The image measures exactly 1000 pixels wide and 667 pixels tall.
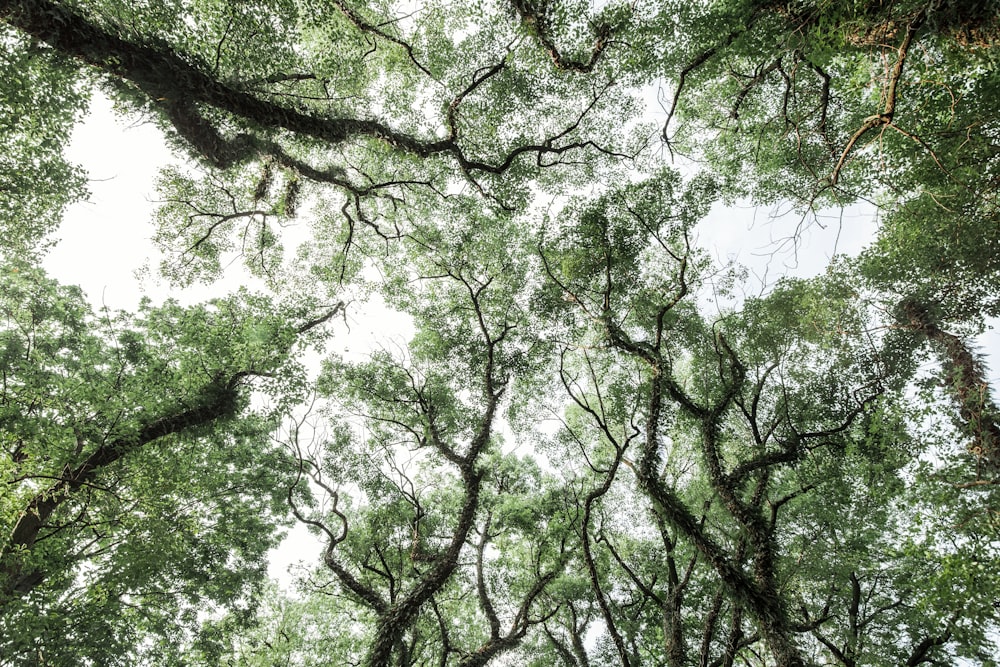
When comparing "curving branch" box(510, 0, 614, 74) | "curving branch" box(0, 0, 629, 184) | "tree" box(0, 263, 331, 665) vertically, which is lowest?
"tree" box(0, 263, 331, 665)

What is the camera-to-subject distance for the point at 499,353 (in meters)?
11.9

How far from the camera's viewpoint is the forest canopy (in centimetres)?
676

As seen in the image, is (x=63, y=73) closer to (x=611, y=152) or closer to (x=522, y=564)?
(x=611, y=152)

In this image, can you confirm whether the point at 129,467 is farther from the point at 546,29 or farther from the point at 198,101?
the point at 546,29

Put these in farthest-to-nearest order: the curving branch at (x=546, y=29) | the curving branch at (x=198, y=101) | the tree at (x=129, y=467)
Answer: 1. the curving branch at (x=546, y=29)
2. the tree at (x=129, y=467)
3. the curving branch at (x=198, y=101)

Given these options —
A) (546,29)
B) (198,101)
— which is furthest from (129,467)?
(546,29)

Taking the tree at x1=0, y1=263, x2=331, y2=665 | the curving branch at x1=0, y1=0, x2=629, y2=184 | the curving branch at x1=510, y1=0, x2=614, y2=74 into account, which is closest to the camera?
the curving branch at x1=0, y1=0, x2=629, y2=184

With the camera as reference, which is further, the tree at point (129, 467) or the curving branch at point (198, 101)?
the tree at point (129, 467)

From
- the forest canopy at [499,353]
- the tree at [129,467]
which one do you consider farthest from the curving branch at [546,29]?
the tree at [129,467]

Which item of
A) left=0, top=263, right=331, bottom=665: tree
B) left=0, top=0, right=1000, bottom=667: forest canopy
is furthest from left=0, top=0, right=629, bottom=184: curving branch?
left=0, top=263, right=331, bottom=665: tree

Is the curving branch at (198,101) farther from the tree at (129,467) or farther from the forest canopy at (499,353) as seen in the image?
the tree at (129,467)

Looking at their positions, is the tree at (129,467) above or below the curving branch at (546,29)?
below

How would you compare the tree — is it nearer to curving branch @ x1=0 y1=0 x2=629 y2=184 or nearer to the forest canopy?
the forest canopy

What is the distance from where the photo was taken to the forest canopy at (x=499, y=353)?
266 inches
